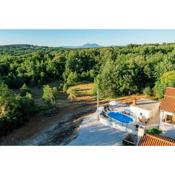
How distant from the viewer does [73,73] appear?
24828 mm

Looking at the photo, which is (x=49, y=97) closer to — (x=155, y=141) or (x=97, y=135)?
(x=97, y=135)

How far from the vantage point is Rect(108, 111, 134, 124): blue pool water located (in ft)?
47.6

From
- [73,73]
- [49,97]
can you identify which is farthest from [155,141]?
[73,73]

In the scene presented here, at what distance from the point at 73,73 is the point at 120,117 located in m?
10.4

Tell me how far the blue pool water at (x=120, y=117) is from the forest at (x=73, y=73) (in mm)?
3509

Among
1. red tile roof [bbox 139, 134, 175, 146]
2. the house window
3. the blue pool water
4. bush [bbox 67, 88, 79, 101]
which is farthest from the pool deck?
bush [bbox 67, 88, 79, 101]

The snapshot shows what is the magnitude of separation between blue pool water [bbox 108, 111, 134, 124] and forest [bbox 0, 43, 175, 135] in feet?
11.5

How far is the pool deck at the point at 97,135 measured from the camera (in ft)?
39.6

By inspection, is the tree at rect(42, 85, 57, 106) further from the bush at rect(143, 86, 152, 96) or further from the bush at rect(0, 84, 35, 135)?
the bush at rect(143, 86, 152, 96)

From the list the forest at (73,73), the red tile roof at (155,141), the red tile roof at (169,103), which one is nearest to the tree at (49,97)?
the forest at (73,73)

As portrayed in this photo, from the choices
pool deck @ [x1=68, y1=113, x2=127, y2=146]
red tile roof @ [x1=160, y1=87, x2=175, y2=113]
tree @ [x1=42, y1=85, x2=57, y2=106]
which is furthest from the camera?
tree @ [x1=42, y1=85, x2=57, y2=106]
